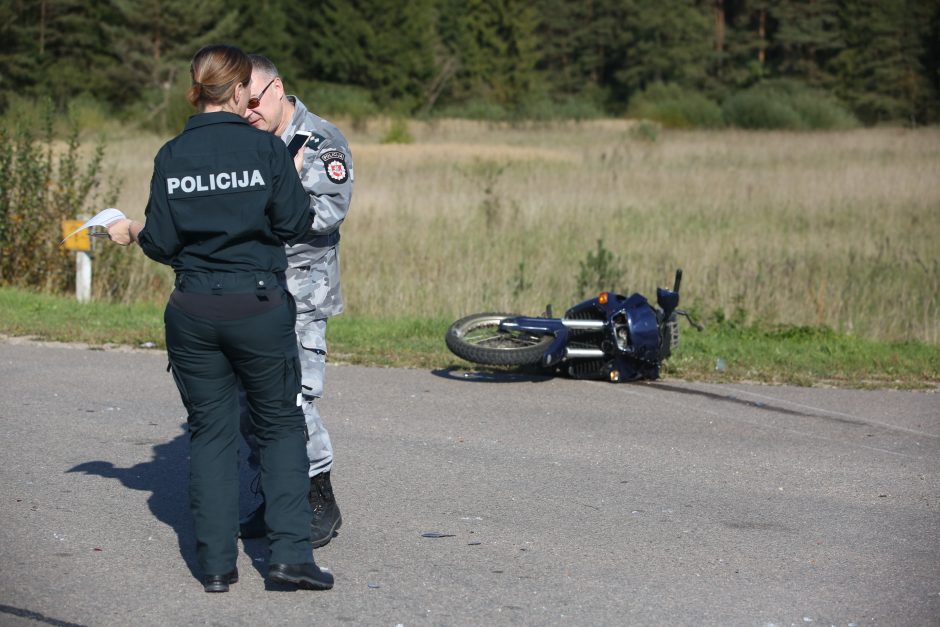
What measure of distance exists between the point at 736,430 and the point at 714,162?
2365cm

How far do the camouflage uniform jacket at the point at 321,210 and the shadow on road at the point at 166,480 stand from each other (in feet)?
3.84

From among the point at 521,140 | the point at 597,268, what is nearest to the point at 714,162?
the point at 521,140

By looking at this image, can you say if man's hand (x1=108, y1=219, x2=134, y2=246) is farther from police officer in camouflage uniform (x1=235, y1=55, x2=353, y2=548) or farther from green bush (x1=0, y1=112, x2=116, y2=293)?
green bush (x1=0, y1=112, x2=116, y2=293)

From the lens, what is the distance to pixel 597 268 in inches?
504

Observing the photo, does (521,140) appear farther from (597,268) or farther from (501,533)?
(501,533)

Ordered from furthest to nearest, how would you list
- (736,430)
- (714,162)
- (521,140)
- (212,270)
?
(521,140) → (714,162) → (736,430) → (212,270)

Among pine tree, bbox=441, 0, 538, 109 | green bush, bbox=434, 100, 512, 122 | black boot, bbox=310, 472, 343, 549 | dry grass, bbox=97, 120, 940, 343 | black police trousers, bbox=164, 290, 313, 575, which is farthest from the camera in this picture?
pine tree, bbox=441, 0, 538, 109

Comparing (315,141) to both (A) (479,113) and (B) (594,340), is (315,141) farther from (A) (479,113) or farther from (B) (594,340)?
(A) (479,113)

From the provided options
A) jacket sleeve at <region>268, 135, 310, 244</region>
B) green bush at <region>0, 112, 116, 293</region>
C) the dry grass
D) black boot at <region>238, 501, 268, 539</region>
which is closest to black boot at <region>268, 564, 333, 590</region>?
black boot at <region>238, 501, 268, 539</region>

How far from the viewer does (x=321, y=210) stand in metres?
4.80

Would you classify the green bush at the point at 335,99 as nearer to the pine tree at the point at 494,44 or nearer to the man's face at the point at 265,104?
the pine tree at the point at 494,44

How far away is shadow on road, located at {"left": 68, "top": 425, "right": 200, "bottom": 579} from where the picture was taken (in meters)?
5.34

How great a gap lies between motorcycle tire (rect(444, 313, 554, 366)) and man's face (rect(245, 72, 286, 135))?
391 centimetres

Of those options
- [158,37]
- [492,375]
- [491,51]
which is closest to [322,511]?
[492,375]
